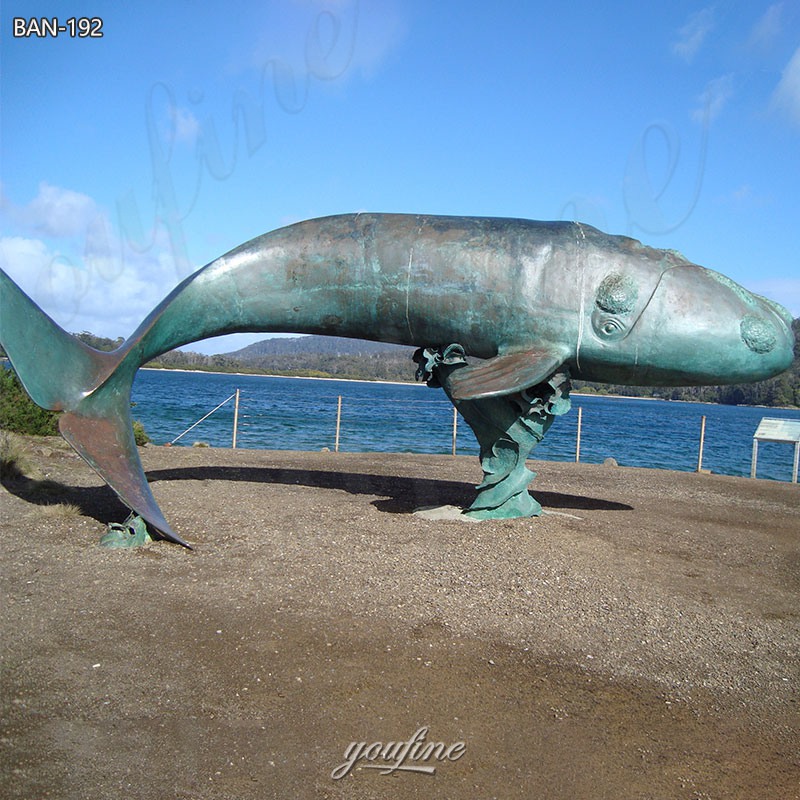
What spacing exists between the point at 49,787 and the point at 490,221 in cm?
647

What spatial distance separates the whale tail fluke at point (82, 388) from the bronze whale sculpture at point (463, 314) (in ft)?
0.05

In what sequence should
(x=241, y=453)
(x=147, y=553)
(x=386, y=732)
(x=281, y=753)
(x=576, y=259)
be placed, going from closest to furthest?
(x=281, y=753)
(x=386, y=732)
(x=147, y=553)
(x=576, y=259)
(x=241, y=453)

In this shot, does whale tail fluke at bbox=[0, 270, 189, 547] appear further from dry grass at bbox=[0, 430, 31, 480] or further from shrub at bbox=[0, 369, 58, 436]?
shrub at bbox=[0, 369, 58, 436]

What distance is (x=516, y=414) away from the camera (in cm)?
855

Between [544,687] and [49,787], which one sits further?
[544,687]

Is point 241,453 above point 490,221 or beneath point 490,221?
beneath

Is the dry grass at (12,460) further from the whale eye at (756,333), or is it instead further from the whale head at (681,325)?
the whale eye at (756,333)

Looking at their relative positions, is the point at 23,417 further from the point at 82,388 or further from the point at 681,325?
the point at 681,325

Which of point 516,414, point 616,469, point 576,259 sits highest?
point 576,259

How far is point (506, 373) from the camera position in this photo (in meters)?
7.61

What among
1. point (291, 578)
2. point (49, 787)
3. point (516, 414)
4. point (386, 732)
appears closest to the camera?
point (49, 787)

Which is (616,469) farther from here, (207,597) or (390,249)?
(207,597)

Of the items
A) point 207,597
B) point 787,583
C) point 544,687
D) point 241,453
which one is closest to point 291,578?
point 207,597

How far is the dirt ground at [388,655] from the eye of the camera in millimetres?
3785
